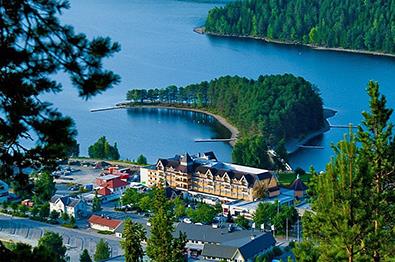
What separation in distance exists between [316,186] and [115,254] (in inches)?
203

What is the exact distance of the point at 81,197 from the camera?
33.3 ft

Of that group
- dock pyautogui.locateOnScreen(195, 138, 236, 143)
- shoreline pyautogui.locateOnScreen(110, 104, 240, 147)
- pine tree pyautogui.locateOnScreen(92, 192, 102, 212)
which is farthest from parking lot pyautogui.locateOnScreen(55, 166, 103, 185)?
shoreline pyautogui.locateOnScreen(110, 104, 240, 147)

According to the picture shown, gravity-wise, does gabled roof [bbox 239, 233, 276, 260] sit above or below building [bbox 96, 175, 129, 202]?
below

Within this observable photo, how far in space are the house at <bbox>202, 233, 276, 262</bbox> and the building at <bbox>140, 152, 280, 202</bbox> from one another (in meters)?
1.90

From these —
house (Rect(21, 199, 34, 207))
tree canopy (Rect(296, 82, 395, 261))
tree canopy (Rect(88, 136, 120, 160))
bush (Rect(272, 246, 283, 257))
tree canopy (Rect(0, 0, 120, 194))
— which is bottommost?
bush (Rect(272, 246, 283, 257))

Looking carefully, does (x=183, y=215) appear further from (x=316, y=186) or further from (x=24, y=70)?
(x=24, y=70)

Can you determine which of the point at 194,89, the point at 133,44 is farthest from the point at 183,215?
the point at 133,44

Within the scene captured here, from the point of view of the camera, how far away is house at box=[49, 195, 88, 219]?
9672mm

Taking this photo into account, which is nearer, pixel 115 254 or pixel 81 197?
pixel 115 254

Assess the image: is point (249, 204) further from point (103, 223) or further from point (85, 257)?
point (85, 257)

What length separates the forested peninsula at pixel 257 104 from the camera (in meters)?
13.1

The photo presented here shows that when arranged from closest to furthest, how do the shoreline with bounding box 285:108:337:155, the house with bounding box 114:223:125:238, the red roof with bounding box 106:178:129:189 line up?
the house with bounding box 114:223:125:238
the red roof with bounding box 106:178:129:189
the shoreline with bounding box 285:108:337:155

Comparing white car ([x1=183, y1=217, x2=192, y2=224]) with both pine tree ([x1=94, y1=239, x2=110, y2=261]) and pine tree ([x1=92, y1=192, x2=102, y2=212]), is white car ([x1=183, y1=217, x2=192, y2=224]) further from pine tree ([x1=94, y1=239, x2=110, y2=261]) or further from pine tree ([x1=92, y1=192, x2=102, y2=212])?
pine tree ([x1=94, y1=239, x2=110, y2=261])

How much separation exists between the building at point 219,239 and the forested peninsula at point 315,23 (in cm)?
1513
